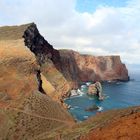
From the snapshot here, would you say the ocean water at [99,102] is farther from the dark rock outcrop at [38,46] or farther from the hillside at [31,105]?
the dark rock outcrop at [38,46]

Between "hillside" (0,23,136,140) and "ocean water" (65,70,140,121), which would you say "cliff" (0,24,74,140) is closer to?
"hillside" (0,23,136,140)

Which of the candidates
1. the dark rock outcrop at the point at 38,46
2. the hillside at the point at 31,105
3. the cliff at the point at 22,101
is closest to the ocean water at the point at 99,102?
the hillside at the point at 31,105

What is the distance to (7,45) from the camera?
337ft

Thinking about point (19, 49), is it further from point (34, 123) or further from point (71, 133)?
point (71, 133)

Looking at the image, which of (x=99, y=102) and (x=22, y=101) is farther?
(x=99, y=102)

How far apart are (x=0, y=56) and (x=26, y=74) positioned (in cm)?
860

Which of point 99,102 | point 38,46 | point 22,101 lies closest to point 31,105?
point 22,101

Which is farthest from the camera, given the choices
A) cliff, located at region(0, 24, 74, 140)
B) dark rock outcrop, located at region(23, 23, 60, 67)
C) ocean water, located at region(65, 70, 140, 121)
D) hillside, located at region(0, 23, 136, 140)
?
dark rock outcrop, located at region(23, 23, 60, 67)

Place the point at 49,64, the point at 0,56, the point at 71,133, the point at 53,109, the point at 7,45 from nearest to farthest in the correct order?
the point at 71,133, the point at 53,109, the point at 0,56, the point at 7,45, the point at 49,64

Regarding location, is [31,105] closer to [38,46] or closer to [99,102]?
[99,102]

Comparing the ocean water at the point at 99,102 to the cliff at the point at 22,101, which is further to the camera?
the ocean water at the point at 99,102

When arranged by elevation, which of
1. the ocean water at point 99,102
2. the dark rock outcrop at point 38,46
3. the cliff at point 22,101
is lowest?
the ocean water at point 99,102

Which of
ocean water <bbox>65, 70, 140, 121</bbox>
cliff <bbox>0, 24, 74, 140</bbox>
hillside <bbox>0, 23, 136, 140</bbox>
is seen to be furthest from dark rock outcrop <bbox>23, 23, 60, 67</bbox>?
ocean water <bbox>65, 70, 140, 121</bbox>

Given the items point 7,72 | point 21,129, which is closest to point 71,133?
point 21,129
